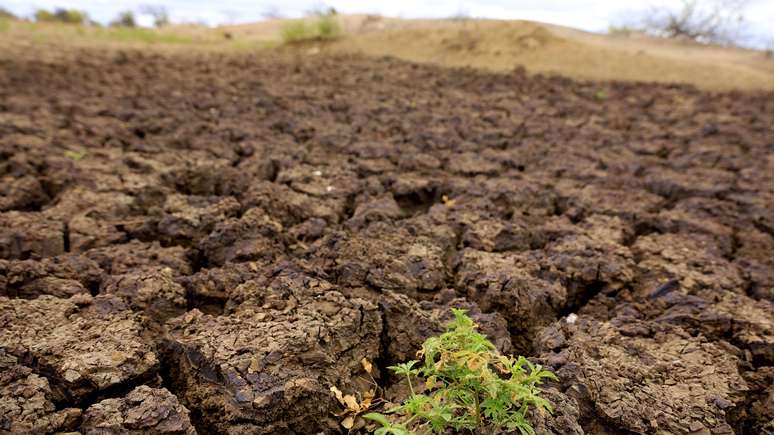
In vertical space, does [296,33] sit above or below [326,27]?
below

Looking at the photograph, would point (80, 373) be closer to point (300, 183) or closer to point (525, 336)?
point (525, 336)

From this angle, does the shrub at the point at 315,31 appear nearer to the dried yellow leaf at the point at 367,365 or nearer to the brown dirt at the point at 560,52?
the brown dirt at the point at 560,52

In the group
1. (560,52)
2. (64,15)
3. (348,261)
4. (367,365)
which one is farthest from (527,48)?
(64,15)

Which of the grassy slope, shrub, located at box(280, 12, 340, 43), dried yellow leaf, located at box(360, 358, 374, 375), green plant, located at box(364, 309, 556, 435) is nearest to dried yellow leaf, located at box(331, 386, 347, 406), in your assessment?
dried yellow leaf, located at box(360, 358, 374, 375)

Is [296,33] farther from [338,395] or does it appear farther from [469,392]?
[469,392]

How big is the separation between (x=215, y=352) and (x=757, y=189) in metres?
3.96

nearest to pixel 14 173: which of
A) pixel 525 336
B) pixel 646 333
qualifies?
pixel 525 336

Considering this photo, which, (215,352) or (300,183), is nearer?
(215,352)

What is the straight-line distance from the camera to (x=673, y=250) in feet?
10.3

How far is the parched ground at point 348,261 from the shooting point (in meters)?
1.92

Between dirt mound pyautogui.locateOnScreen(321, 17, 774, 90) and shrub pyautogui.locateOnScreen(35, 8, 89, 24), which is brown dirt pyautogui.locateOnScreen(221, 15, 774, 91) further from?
shrub pyautogui.locateOnScreen(35, 8, 89, 24)

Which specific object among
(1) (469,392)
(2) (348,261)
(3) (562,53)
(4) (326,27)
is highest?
(4) (326,27)

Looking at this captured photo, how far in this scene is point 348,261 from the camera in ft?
8.89

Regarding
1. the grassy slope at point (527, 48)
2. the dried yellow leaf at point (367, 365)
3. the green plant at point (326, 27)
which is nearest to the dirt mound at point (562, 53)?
the grassy slope at point (527, 48)
